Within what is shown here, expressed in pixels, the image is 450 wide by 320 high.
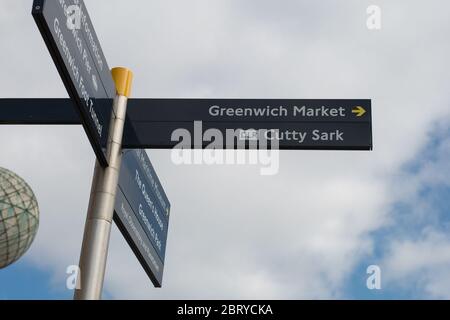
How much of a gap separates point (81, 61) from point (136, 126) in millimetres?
1269

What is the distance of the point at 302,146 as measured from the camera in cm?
613

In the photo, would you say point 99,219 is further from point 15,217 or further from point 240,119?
point 15,217

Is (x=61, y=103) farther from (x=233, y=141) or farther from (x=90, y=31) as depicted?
(x=233, y=141)

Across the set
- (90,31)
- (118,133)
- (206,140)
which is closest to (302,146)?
(206,140)

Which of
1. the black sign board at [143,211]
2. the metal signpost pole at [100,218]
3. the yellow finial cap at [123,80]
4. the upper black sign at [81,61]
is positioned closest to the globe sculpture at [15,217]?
the black sign board at [143,211]

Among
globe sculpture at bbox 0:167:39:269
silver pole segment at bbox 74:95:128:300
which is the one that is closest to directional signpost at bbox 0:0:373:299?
silver pole segment at bbox 74:95:128:300

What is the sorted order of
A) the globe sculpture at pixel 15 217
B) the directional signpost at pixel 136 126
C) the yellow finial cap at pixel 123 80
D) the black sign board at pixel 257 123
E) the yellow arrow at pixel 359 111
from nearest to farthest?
the directional signpost at pixel 136 126 → the black sign board at pixel 257 123 → the yellow arrow at pixel 359 111 → the yellow finial cap at pixel 123 80 → the globe sculpture at pixel 15 217

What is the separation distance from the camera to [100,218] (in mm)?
6125

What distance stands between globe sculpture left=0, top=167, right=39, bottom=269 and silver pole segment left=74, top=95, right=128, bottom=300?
6828mm

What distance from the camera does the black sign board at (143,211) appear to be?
658 centimetres

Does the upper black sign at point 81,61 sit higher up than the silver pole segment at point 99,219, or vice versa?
the upper black sign at point 81,61

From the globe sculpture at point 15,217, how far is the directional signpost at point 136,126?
6377mm

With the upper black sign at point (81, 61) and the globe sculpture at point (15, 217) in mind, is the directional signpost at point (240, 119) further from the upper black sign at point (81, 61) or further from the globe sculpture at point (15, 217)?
the globe sculpture at point (15, 217)
